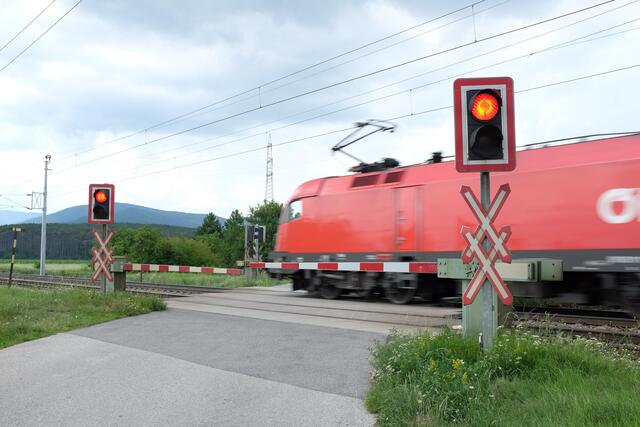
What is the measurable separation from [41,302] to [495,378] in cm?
1110

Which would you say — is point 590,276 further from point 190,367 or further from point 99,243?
point 99,243

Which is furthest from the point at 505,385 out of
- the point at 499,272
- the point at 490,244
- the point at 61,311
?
the point at 61,311

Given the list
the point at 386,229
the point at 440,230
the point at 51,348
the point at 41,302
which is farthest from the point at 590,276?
the point at 41,302

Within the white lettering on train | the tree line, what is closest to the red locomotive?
the white lettering on train

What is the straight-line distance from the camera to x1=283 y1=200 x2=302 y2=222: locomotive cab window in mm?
18169

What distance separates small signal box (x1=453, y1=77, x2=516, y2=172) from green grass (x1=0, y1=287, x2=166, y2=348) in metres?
7.44

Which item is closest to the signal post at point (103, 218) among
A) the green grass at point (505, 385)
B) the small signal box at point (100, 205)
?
the small signal box at point (100, 205)

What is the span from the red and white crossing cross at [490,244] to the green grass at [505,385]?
606 millimetres

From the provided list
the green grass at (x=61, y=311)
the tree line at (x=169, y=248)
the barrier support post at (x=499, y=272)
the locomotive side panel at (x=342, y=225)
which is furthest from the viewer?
the tree line at (x=169, y=248)

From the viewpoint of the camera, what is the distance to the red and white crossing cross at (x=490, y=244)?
5363 mm

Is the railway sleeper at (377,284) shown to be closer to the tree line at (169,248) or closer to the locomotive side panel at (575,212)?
the locomotive side panel at (575,212)

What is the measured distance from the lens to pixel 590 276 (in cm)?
1101

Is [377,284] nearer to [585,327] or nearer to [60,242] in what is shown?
[585,327]

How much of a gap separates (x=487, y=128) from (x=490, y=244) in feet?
3.77
